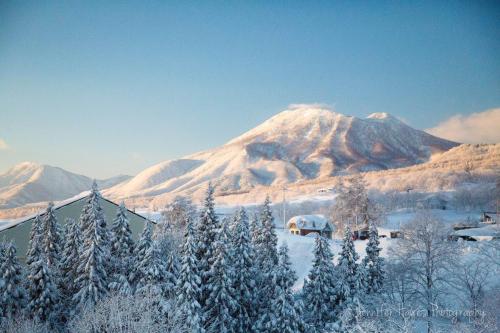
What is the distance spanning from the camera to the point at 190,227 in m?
31.3

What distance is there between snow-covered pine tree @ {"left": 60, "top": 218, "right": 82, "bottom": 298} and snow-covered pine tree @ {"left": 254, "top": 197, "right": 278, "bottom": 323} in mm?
15508

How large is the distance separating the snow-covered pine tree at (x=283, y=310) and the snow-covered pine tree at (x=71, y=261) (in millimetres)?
16012

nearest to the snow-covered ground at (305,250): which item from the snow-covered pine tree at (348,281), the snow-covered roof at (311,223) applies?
the snow-covered roof at (311,223)

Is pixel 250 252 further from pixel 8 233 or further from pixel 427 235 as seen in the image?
pixel 8 233

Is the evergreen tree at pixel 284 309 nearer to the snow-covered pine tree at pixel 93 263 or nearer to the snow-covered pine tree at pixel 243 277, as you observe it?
the snow-covered pine tree at pixel 243 277

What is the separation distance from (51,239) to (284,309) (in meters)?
22.7

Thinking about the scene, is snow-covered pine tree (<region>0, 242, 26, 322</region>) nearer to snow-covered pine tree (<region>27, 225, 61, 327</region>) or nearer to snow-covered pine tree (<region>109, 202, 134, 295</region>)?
snow-covered pine tree (<region>27, 225, 61, 327</region>)

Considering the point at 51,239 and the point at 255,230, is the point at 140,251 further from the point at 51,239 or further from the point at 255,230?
the point at 255,230

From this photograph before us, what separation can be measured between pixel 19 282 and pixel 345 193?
55.9 m

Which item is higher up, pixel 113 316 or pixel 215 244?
pixel 215 244

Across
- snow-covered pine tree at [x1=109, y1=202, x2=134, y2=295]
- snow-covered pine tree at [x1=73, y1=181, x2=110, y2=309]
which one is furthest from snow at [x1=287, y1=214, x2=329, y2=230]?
snow-covered pine tree at [x1=73, y1=181, x2=110, y2=309]

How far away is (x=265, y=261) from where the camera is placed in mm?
35062

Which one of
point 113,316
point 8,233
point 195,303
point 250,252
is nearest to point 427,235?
point 250,252

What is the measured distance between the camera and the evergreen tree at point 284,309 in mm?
29328
